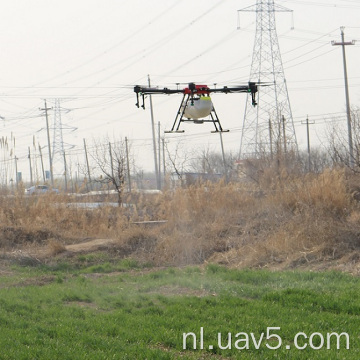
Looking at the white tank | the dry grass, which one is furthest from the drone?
the dry grass

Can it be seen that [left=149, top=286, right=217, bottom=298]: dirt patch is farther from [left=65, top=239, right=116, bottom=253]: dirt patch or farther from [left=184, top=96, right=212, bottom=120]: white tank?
[left=65, top=239, right=116, bottom=253]: dirt patch

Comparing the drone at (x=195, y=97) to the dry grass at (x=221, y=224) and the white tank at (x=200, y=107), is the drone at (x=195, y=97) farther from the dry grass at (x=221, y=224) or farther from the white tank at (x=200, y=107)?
the dry grass at (x=221, y=224)

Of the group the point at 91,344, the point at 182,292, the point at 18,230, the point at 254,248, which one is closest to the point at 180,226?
the point at 254,248

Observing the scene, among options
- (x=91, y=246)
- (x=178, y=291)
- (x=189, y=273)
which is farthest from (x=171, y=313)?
(x=91, y=246)

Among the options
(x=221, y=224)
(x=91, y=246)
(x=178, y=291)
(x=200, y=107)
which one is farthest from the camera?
(x=221, y=224)

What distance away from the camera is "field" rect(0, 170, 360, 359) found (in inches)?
356

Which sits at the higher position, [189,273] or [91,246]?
[91,246]

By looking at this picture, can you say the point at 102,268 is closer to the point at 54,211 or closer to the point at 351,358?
the point at 54,211

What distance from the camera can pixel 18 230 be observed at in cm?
2469

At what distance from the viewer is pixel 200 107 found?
1316 centimetres

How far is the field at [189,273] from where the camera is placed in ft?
29.7

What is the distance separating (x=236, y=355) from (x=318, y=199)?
13.2 meters

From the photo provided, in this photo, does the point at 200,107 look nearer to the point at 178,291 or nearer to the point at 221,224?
the point at 178,291

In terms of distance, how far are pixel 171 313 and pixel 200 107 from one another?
13.8 ft
